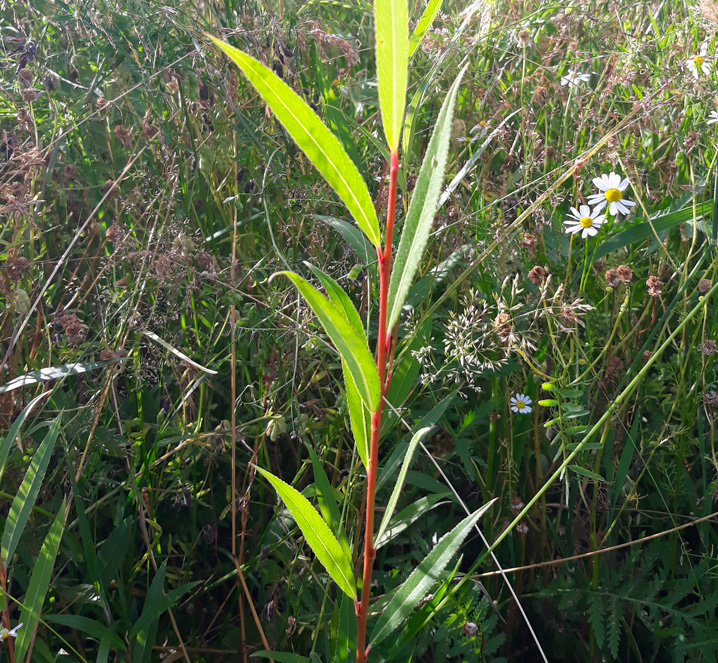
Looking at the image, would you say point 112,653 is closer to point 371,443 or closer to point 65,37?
point 371,443

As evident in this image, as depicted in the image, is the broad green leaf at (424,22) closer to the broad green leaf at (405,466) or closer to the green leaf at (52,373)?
the broad green leaf at (405,466)

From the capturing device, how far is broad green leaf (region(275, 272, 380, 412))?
587mm

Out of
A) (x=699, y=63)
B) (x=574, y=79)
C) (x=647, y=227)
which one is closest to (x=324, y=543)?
(x=647, y=227)

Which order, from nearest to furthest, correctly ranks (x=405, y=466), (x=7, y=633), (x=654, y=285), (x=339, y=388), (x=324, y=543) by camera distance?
(x=405, y=466)
(x=324, y=543)
(x=7, y=633)
(x=339, y=388)
(x=654, y=285)

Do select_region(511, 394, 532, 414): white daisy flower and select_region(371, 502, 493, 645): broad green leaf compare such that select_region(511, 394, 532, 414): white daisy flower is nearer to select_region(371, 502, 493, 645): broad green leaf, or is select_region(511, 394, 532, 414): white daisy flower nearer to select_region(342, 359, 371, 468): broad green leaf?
select_region(371, 502, 493, 645): broad green leaf

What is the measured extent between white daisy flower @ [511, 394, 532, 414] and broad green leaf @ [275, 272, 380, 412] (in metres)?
0.65

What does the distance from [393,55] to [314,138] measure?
0.10 meters

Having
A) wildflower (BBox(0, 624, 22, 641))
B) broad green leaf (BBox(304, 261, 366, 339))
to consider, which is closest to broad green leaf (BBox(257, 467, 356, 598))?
broad green leaf (BBox(304, 261, 366, 339))

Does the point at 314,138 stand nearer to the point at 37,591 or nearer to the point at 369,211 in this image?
the point at 369,211

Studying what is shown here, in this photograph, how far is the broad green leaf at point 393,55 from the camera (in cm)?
56

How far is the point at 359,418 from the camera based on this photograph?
75 cm

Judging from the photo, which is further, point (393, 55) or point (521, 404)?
point (521, 404)

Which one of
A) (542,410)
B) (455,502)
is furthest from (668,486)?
(455,502)

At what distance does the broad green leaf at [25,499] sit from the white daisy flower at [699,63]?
133 cm
